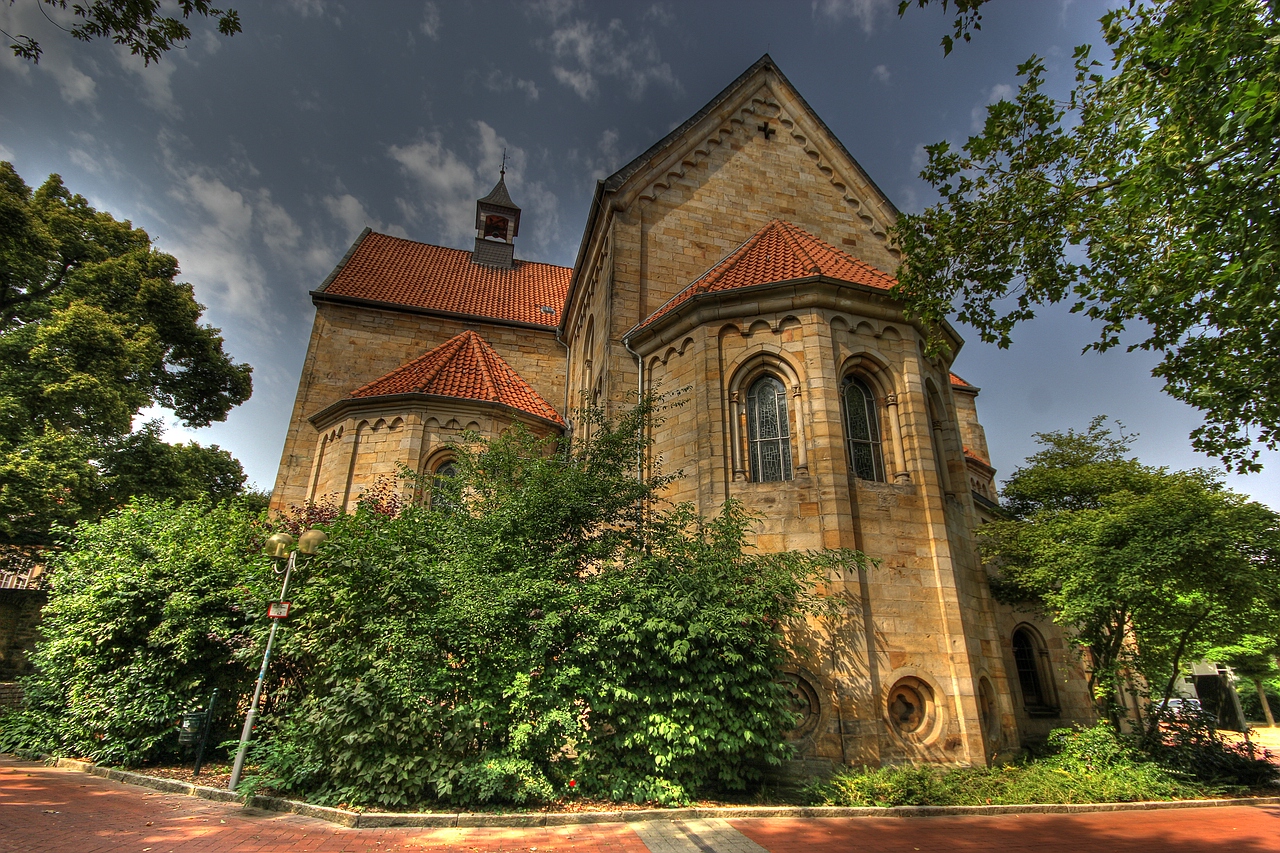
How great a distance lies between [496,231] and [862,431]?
21778 millimetres

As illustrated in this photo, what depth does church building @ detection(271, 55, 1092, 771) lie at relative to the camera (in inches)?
376

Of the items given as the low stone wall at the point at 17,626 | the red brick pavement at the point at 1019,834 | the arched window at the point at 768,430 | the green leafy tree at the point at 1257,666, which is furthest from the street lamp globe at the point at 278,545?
the green leafy tree at the point at 1257,666

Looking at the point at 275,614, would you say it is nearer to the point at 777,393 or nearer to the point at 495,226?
the point at 777,393

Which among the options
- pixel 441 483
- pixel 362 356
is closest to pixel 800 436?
pixel 441 483

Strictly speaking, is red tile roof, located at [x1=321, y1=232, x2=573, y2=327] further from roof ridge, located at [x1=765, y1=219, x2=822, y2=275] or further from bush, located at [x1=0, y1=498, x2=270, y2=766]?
bush, located at [x1=0, y1=498, x2=270, y2=766]

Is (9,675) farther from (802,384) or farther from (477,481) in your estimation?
(802,384)

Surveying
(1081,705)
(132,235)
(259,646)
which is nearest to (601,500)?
(259,646)

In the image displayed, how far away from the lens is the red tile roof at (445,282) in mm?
21188

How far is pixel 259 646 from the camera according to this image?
8445mm

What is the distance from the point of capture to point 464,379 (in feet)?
55.0

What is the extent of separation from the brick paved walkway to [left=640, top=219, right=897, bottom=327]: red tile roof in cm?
843

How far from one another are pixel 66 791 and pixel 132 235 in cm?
1756

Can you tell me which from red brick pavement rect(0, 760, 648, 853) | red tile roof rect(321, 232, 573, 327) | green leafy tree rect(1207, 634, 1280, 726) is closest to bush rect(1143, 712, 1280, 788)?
red brick pavement rect(0, 760, 648, 853)

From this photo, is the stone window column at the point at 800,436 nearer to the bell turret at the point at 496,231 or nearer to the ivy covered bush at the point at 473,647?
the ivy covered bush at the point at 473,647
